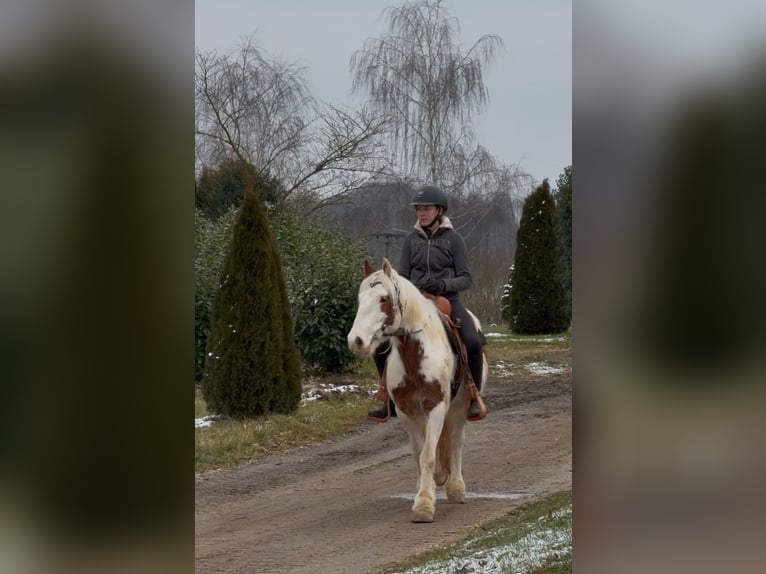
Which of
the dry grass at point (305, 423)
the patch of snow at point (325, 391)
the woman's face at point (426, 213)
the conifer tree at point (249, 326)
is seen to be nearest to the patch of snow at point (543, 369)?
the dry grass at point (305, 423)

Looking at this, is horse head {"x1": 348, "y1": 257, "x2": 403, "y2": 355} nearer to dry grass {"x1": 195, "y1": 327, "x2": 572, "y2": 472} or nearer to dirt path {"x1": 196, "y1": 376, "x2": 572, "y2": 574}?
dirt path {"x1": 196, "y1": 376, "x2": 572, "y2": 574}

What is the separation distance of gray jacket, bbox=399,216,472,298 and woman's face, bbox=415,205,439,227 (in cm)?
6

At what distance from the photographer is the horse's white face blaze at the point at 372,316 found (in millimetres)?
5672

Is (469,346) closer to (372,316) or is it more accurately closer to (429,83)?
(372,316)

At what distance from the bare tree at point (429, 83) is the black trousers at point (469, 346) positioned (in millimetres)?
10173

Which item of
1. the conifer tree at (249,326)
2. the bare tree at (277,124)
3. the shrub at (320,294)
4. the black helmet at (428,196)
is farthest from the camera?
the bare tree at (277,124)

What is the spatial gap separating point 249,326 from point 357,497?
6.72ft

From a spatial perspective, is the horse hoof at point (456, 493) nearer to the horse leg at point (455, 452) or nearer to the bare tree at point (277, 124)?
the horse leg at point (455, 452)

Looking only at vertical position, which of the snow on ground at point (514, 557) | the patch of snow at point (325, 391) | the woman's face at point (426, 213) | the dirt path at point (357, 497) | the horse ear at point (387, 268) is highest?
the woman's face at point (426, 213)
